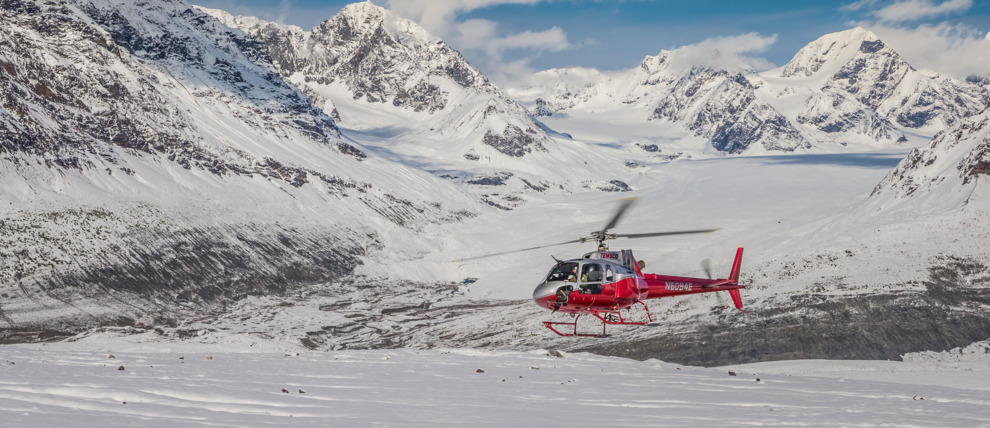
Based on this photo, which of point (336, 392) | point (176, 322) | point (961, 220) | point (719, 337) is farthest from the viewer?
point (176, 322)

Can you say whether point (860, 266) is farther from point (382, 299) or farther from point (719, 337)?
point (382, 299)

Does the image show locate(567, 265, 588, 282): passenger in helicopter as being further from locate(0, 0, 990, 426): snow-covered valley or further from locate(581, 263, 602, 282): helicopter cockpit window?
locate(0, 0, 990, 426): snow-covered valley

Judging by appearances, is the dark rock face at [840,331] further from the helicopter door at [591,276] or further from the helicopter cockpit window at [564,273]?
the helicopter cockpit window at [564,273]

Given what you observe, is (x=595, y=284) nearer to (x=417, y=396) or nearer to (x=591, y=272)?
(x=591, y=272)

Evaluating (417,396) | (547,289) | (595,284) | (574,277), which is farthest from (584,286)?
(417,396)

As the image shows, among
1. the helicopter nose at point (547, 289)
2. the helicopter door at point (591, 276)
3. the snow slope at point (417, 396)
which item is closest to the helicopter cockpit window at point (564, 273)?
the helicopter nose at point (547, 289)

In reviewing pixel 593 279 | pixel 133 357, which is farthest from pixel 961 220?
pixel 133 357
